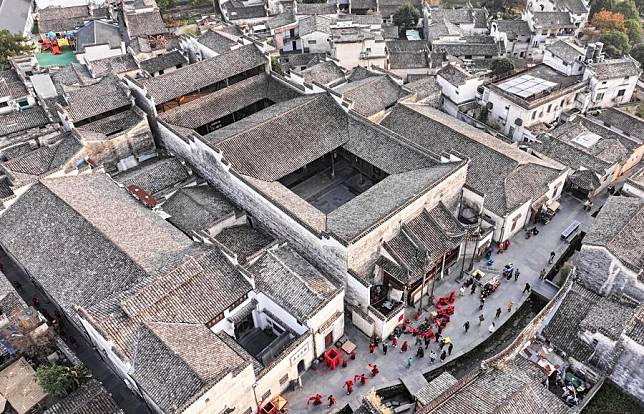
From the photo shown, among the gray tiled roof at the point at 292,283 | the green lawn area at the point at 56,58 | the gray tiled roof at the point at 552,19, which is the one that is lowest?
the gray tiled roof at the point at 292,283

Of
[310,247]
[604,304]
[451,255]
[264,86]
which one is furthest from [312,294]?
[264,86]

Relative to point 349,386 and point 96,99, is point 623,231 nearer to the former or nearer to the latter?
point 349,386

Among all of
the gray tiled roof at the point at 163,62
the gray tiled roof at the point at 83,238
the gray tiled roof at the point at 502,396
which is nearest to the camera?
the gray tiled roof at the point at 502,396

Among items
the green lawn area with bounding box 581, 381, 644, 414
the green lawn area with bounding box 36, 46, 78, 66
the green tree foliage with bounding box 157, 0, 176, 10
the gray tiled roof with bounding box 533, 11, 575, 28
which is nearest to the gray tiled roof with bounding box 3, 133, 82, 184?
the green lawn area with bounding box 36, 46, 78, 66

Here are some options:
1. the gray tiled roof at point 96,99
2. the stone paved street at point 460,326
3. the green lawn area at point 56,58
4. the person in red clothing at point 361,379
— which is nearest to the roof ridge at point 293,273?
the stone paved street at point 460,326

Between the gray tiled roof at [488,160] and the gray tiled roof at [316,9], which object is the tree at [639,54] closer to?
the gray tiled roof at [488,160]

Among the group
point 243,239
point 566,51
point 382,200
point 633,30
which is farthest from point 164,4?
point 633,30

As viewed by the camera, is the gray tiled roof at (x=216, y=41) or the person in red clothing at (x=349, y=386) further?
the gray tiled roof at (x=216, y=41)
